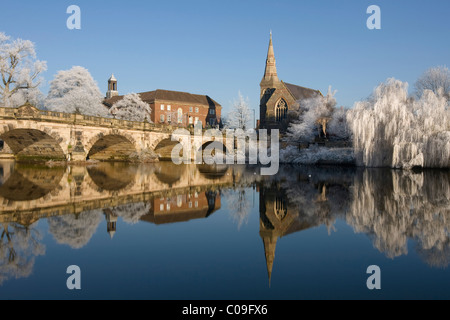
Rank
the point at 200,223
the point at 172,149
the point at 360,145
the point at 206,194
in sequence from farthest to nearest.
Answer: the point at 172,149 → the point at 360,145 → the point at 206,194 → the point at 200,223

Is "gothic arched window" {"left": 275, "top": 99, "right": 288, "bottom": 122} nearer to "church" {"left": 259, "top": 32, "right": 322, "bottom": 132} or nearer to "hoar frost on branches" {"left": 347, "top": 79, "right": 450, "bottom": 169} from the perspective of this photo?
"church" {"left": 259, "top": 32, "right": 322, "bottom": 132}

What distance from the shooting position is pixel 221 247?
6.78 meters

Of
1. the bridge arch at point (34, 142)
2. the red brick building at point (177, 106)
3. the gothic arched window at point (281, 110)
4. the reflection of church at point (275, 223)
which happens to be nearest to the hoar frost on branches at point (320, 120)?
the gothic arched window at point (281, 110)

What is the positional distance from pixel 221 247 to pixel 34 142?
30209 mm

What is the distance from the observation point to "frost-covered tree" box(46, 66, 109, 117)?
50.2 m

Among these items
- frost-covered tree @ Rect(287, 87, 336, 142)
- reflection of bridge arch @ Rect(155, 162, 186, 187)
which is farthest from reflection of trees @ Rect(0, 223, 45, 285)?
frost-covered tree @ Rect(287, 87, 336, 142)

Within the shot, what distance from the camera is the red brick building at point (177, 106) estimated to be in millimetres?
74250

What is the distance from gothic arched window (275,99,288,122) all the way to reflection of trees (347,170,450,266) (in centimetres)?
5575

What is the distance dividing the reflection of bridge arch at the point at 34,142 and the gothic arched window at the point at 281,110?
1801 inches

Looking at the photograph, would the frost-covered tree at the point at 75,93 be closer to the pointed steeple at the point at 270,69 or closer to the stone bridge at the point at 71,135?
the stone bridge at the point at 71,135
